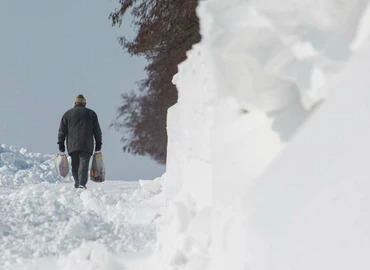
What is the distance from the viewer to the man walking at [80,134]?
38.3 feet

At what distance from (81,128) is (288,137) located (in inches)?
373

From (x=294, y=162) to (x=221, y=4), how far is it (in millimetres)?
797

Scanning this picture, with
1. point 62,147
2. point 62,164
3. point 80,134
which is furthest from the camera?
point 62,164

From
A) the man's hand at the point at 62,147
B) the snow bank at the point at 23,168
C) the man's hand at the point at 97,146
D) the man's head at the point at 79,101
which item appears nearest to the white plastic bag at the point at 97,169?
the man's hand at the point at 97,146

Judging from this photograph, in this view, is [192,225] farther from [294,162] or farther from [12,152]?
[12,152]

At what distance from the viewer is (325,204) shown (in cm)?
216

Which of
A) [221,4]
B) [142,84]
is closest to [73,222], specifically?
[221,4]

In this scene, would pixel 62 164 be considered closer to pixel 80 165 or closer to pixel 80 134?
pixel 80 165

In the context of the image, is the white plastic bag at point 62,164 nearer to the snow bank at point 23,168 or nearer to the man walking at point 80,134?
the man walking at point 80,134

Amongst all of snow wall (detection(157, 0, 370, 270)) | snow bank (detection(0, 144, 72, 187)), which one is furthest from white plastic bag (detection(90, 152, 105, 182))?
snow wall (detection(157, 0, 370, 270))

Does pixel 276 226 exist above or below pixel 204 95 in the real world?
below

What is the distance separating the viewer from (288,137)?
2504 millimetres

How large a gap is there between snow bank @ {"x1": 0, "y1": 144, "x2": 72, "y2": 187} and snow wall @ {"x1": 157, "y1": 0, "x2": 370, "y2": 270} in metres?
13.8

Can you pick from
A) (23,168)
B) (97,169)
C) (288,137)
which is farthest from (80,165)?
(288,137)
